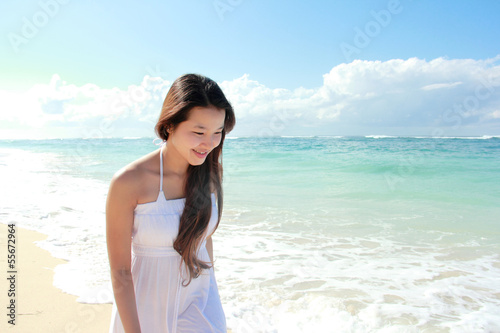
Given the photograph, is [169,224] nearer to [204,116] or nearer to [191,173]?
[191,173]

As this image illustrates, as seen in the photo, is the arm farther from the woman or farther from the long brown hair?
the long brown hair

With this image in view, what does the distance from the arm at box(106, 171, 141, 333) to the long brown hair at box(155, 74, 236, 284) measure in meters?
0.26

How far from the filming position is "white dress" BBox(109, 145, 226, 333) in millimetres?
1857

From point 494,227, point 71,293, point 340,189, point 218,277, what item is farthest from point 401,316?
point 340,189

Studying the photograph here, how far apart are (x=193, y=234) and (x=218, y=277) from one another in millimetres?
2944

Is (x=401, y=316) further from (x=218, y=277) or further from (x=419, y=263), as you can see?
(x=218, y=277)

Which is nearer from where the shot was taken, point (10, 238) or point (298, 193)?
point (10, 238)

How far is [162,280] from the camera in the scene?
1.93 meters

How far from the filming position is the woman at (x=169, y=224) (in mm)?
1781

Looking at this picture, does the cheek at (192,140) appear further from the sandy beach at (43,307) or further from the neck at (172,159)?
the sandy beach at (43,307)

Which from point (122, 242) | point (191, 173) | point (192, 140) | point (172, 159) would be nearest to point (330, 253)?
point (191, 173)

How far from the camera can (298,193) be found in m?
10.9

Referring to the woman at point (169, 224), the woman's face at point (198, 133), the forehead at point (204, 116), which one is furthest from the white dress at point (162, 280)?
the forehead at point (204, 116)

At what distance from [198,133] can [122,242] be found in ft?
2.19
